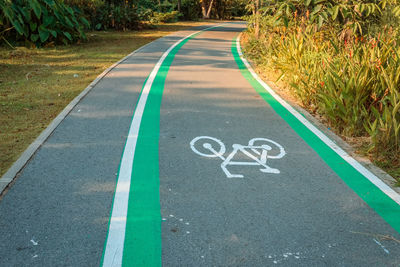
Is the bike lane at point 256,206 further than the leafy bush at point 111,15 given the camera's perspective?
No

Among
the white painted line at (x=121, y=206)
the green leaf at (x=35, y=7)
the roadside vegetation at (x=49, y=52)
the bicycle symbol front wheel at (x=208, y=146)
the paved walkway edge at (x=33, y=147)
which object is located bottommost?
the bicycle symbol front wheel at (x=208, y=146)

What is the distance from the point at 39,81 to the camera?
35.2 feet

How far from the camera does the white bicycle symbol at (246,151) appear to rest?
5570 mm

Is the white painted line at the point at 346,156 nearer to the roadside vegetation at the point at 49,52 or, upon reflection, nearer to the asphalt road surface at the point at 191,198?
the asphalt road surface at the point at 191,198

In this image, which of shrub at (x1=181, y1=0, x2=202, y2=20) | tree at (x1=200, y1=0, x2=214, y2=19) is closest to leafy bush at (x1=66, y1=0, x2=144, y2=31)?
shrub at (x1=181, y1=0, x2=202, y2=20)

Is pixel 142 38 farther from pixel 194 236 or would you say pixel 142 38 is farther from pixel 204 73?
pixel 194 236

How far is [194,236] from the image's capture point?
3.81m

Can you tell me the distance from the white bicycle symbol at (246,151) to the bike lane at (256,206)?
0.10ft

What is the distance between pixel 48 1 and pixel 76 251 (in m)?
15.7

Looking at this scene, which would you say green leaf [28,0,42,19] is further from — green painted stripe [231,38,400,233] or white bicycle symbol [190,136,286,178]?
white bicycle symbol [190,136,286,178]

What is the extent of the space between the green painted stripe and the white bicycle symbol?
0.63 metres

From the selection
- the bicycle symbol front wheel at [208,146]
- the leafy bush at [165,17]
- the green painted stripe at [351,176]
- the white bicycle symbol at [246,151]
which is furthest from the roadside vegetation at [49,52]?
the green painted stripe at [351,176]

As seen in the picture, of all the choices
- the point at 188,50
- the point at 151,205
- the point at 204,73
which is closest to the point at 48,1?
the point at 188,50

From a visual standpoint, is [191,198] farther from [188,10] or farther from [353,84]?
[188,10]
